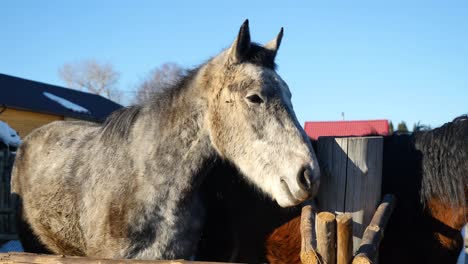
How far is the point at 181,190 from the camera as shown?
11.6 feet

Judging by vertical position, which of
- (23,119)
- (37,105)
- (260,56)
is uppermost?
(260,56)

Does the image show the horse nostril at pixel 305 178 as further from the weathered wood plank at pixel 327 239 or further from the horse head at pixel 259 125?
the weathered wood plank at pixel 327 239

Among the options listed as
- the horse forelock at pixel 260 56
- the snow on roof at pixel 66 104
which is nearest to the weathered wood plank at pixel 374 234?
the horse forelock at pixel 260 56

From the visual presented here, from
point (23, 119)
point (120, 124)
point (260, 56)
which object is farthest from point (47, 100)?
point (260, 56)

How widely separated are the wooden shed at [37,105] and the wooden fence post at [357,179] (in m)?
20.9

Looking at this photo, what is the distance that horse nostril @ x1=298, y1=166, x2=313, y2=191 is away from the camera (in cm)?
284

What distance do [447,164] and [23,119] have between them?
25652 mm

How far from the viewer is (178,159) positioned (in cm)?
355

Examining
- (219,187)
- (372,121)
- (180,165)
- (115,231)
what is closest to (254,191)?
(219,187)

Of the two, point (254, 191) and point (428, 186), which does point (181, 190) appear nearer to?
point (254, 191)

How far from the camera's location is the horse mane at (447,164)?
3.03m

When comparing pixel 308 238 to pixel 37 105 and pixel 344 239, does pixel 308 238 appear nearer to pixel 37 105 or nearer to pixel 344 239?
pixel 344 239

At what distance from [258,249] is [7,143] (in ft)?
38.2

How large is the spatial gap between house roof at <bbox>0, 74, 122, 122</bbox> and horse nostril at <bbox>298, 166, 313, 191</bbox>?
23.9 m
